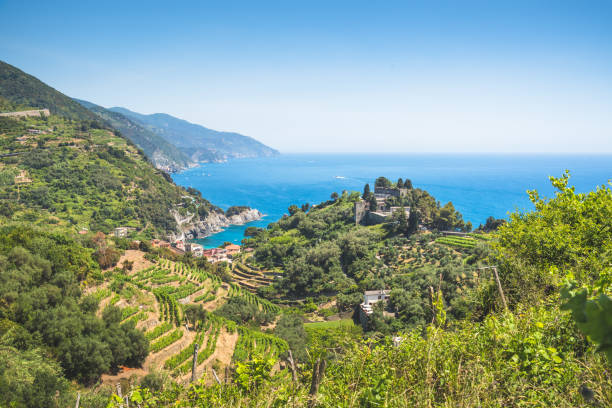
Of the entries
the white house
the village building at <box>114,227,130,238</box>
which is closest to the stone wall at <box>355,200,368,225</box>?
the white house

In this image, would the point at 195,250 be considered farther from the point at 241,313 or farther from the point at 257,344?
the point at 257,344

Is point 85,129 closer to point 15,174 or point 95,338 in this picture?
point 15,174

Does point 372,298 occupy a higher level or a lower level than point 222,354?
lower

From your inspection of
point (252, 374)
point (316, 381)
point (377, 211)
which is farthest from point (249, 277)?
point (316, 381)

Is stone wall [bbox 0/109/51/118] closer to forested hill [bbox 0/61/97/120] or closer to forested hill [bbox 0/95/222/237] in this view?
forested hill [bbox 0/95/222/237]

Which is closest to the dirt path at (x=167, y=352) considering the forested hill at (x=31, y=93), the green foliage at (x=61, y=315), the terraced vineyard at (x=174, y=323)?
the terraced vineyard at (x=174, y=323)

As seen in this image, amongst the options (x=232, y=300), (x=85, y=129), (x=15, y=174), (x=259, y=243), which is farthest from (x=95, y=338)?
(x=85, y=129)

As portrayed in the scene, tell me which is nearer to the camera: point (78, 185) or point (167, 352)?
point (167, 352)
